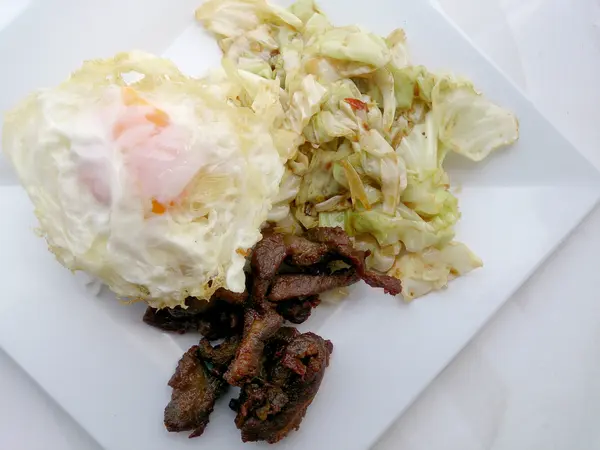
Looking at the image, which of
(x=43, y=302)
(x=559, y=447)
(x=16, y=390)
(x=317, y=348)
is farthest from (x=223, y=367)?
(x=559, y=447)

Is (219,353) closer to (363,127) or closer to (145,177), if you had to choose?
(145,177)

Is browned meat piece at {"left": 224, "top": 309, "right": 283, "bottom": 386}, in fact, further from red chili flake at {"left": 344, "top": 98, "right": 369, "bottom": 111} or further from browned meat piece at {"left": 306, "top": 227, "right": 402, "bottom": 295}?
red chili flake at {"left": 344, "top": 98, "right": 369, "bottom": 111}

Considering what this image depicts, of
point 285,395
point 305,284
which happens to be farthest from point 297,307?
point 285,395

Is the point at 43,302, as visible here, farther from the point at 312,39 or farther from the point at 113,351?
the point at 312,39

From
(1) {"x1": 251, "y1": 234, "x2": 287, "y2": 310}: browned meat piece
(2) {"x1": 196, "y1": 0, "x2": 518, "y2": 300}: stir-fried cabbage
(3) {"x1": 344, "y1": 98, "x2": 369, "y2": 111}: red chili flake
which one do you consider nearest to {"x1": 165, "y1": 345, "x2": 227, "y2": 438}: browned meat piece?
(1) {"x1": 251, "y1": 234, "x2": 287, "y2": 310}: browned meat piece

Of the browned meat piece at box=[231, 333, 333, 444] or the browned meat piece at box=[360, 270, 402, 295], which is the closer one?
the browned meat piece at box=[231, 333, 333, 444]

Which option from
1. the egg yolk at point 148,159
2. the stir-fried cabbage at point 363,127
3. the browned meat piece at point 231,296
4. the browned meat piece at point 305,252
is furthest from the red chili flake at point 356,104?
the browned meat piece at point 231,296
